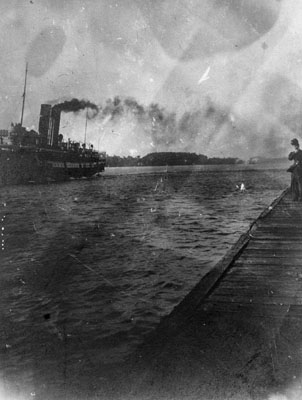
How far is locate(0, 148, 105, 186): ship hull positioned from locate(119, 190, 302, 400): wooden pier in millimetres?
44111

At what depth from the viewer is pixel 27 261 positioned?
9.41 metres

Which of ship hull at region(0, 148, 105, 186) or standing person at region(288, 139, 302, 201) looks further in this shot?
ship hull at region(0, 148, 105, 186)

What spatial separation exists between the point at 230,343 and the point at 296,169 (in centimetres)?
1058

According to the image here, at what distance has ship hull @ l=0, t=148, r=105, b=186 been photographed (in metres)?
45.9

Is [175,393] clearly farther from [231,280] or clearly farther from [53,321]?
[53,321]

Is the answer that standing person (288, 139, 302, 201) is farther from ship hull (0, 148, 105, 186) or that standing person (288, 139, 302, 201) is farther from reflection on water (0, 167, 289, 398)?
ship hull (0, 148, 105, 186)

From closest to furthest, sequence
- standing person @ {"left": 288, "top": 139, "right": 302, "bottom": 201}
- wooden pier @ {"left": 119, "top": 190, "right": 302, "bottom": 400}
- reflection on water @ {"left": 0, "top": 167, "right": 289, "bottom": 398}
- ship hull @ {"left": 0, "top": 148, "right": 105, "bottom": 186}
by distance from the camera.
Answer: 1. wooden pier @ {"left": 119, "top": 190, "right": 302, "bottom": 400}
2. reflection on water @ {"left": 0, "top": 167, "right": 289, "bottom": 398}
3. standing person @ {"left": 288, "top": 139, "right": 302, "bottom": 201}
4. ship hull @ {"left": 0, "top": 148, "right": 105, "bottom": 186}

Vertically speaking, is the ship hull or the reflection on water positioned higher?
the ship hull

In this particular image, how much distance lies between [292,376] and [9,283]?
6.24 metres

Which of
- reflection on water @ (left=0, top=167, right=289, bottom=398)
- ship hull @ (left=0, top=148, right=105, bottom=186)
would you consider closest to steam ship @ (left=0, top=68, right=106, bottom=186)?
ship hull @ (left=0, top=148, right=105, bottom=186)

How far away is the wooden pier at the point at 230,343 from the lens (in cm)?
278

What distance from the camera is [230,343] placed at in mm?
3467

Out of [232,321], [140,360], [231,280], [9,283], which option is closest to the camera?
[140,360]

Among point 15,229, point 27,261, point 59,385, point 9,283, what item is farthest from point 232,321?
point 15,229
